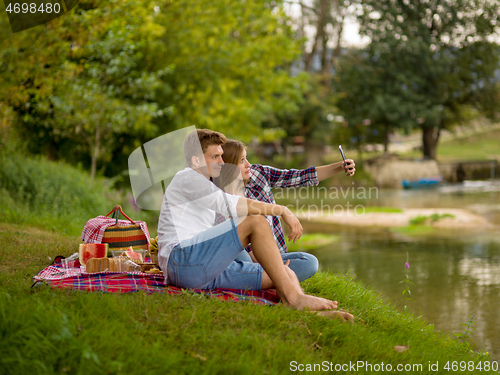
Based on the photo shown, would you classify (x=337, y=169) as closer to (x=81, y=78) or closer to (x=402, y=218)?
(x=81, y=78)

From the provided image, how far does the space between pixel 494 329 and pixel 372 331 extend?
6.51 feet

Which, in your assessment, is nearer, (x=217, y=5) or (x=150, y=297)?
(x=150, y=297)

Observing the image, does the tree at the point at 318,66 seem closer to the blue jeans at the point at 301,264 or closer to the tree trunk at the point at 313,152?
the tree trunk at the point at 313,152

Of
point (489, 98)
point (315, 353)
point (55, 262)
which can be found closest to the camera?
point (315, 353)

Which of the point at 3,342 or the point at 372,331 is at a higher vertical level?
the point at 3,342

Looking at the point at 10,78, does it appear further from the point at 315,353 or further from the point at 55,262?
the point at 315,353

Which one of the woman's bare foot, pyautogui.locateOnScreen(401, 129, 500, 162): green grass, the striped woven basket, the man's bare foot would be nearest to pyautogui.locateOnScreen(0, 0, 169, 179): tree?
the striped woven basket

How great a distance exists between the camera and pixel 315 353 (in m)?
2.60

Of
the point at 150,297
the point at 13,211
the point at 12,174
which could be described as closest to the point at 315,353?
the point at 150,297

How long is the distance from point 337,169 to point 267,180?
1.87ft

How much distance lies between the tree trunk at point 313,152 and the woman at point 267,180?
17825mm

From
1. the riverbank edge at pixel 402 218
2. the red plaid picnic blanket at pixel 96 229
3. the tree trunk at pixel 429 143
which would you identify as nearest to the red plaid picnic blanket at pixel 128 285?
the red plaid picnic blanket at pixel 96 229

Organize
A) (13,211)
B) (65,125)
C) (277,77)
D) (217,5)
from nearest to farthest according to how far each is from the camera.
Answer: (13,211)
(65,125)
(217,5)
(277,77)

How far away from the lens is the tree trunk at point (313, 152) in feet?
71.4
